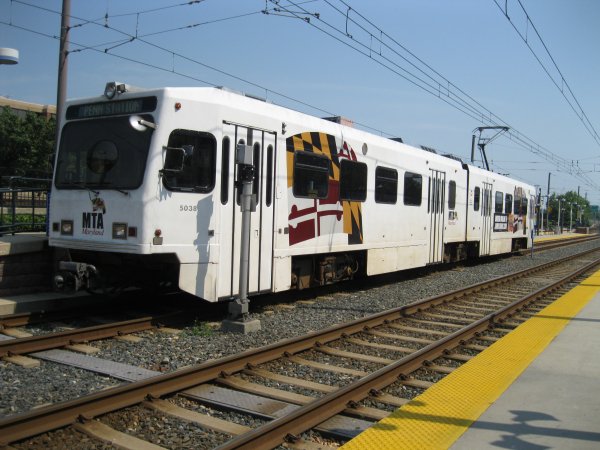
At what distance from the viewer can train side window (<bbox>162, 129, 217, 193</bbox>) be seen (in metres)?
7.59

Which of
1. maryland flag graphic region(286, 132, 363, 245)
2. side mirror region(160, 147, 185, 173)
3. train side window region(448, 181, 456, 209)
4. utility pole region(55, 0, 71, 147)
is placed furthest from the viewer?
train side window region(448, 181, 456, 209)

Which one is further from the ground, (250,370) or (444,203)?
(444,203)

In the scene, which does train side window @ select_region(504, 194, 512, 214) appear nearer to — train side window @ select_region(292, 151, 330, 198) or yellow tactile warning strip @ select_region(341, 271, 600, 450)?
train side window @ select_region(292, 151, 330, 198)

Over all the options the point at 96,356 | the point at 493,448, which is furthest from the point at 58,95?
the point at 493,448

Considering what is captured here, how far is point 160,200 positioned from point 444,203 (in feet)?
33.8

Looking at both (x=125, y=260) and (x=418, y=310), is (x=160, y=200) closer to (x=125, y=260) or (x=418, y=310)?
(x=125, y=260)

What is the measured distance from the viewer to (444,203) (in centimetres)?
1587

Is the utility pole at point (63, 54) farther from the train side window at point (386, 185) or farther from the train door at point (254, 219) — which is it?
the train side window at point (386, 185)

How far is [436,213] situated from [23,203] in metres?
10.8

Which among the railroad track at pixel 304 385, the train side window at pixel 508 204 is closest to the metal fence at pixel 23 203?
the railroad track at pixel 304 385

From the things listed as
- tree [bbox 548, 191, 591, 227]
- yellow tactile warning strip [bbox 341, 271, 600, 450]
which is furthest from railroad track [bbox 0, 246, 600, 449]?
tree [bbox 548, 191, 591, 227]

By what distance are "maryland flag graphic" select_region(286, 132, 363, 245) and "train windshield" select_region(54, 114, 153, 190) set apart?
2.69 metres

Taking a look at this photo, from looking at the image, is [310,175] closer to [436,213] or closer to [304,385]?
[304,385]

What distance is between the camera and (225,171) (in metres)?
8.10
